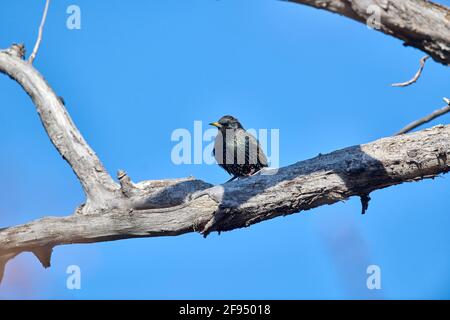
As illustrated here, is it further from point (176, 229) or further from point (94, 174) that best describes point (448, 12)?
point (94, 174)

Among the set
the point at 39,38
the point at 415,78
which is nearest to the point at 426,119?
the point at 415,78

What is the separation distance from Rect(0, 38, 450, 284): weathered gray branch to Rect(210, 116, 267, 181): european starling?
2764 mm

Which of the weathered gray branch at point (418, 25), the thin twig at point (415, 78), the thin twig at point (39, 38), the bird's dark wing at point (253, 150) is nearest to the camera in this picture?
the weathered gray branch at point (418, 25)

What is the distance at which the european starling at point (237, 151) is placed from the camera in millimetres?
8867

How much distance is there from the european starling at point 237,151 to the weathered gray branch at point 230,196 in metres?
2.76

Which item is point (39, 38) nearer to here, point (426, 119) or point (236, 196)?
point (236, 196)

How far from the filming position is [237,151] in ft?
29.7

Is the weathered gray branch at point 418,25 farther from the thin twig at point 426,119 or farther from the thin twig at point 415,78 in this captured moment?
the thin twig at point 426,119

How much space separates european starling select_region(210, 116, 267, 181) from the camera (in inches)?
349

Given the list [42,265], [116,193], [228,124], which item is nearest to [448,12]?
[116,193]

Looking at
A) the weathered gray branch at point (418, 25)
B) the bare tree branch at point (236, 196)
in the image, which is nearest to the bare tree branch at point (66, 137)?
the bare tree branch at point (236, 196)
